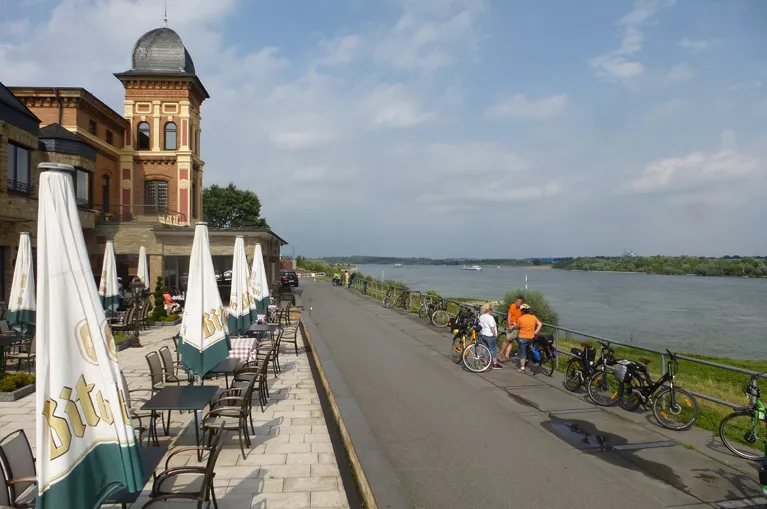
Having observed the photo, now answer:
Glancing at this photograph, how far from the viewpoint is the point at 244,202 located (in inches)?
3091

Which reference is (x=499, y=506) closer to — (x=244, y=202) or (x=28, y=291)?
(x=28, y=291)

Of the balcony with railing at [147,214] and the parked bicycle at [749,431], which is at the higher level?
the balcony with railing at [147,214]

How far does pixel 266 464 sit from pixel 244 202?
75.7m

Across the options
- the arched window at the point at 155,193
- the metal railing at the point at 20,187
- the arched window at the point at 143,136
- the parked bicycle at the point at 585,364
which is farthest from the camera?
the arched window at the point at 143,136

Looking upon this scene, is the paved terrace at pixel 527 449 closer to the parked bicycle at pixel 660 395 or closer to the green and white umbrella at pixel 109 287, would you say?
the parked bicycle at pixel 660 395

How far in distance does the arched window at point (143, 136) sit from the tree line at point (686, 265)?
14372 centimetres

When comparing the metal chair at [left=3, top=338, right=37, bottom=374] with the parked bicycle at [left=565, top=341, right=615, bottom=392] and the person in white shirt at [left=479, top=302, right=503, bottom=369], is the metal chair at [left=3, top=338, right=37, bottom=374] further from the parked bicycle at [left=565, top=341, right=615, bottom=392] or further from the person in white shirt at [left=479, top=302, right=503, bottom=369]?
the parked bicycle at [left=565, top=341, right=615, bottom=392]

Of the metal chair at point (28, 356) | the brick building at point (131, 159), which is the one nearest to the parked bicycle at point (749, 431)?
the metal chair at point (28, 356)

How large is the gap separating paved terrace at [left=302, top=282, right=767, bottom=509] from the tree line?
14902cm

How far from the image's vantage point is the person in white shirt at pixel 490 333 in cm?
1155

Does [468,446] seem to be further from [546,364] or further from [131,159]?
[131,159]

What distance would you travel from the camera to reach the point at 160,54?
34250 mm

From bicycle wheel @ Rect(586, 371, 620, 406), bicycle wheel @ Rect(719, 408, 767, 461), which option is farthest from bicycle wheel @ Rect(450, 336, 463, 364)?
bicycle wheel @ Rect(719, 408, 767, 461)

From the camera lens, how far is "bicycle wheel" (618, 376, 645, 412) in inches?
330
